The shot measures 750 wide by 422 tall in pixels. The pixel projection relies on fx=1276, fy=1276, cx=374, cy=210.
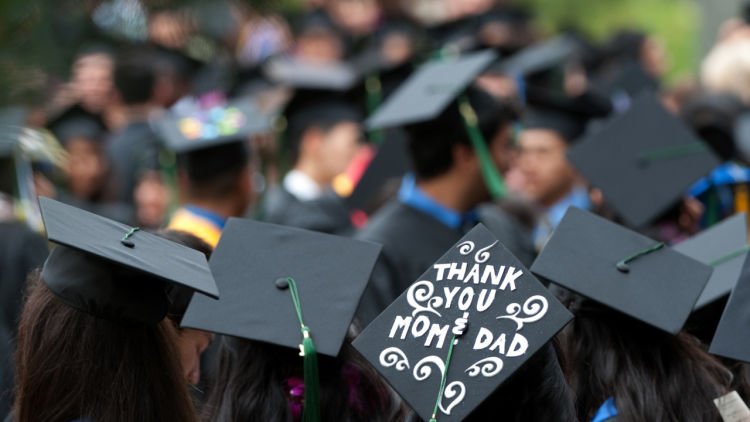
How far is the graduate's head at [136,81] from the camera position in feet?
26.1

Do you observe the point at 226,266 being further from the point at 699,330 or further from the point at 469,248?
the point at 699,330

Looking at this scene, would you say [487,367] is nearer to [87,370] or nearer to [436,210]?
[87,370]

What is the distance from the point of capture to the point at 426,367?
8.38 ft

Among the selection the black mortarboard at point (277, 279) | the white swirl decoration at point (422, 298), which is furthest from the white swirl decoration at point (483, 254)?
the black mortarboard at point (277, 279)

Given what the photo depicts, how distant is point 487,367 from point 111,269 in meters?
0.79

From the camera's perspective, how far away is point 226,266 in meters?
3.01

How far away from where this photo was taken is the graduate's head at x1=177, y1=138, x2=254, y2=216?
5.07m

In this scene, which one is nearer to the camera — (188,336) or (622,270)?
(622,270)

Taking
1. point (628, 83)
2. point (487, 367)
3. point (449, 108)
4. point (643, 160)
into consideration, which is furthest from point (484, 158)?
point (628, 83)

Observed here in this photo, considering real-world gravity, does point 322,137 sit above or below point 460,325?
below

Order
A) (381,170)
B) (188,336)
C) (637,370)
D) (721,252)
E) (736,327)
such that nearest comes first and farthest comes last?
(736,327)
(637,370)
(188,336)
(721,252)
(381,170)

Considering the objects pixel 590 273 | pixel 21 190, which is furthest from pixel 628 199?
pixel 21 190

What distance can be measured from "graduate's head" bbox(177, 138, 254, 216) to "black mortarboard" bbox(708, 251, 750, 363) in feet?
8.50

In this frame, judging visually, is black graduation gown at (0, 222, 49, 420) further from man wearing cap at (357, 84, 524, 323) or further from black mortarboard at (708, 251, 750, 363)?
black mortarboard at (708, 251, 750, 363)
